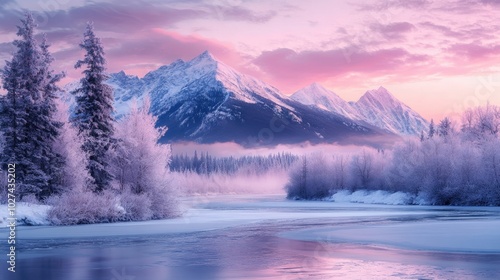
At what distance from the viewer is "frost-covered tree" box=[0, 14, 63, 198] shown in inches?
1801

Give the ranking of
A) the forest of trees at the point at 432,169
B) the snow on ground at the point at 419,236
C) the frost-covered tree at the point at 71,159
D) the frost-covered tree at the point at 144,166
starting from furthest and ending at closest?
the forest of trees at the point at 432,169 < the frost-covered tree at the point at 144,166 < the frost-covered tree at the point at 71,159 < the snow on ground at the point at 419,236

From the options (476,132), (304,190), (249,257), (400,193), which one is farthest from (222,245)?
(304,190)

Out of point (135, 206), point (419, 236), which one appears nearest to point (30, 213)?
point (135, 206)

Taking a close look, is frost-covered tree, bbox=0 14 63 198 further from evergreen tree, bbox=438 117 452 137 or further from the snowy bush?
evergreen tree, bbox=438 117 452 137

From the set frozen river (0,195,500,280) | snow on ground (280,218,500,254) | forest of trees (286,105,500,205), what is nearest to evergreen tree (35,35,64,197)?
frozen river (0,195,500,280)

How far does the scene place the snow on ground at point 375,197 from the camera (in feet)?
323

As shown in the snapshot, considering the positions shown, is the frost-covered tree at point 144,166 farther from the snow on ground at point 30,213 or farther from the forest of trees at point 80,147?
the snow on ground at point 30,213

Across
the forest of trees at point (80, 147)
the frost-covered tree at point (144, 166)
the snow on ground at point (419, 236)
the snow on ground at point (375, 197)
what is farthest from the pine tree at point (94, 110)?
the snow on ground at point (375, 197)

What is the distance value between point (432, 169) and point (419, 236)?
212 ft

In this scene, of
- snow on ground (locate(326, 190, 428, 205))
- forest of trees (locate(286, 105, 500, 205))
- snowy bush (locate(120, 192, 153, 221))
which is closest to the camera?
snowy bush (locate(120, 192, 153, 221))

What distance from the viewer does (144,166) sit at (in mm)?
53344

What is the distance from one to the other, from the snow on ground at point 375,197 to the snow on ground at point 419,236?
5868cm

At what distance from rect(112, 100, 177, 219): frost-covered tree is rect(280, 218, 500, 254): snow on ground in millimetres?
18247

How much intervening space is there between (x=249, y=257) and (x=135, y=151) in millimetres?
30886
